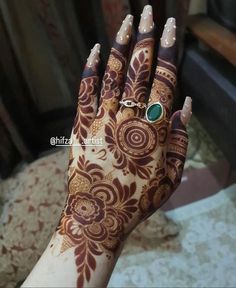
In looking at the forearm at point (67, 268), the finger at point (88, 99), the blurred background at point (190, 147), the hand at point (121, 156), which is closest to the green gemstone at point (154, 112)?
the hand at point (121, 156)

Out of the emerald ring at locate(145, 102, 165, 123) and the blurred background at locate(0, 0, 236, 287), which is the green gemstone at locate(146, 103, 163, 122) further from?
the blurred background at locate(0, 0, 236, 287)

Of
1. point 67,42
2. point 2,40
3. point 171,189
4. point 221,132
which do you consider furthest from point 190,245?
point 2,40

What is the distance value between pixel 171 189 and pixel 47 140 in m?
0.83

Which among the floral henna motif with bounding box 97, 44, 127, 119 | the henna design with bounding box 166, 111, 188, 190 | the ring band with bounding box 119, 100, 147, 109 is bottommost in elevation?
the henna design with bounding box 166, 111, 188, 190

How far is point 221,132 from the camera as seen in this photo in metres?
1.01

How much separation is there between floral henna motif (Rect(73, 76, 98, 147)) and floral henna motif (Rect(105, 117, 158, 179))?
0.20ft

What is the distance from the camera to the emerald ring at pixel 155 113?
55 cm

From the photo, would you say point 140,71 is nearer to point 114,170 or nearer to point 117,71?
point 117,71

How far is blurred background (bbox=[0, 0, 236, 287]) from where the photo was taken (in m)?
0.93

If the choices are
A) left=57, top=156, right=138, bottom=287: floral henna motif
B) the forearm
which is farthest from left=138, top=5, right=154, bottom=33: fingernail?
the forearm

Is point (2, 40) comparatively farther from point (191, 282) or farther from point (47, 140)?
point (191, 282)

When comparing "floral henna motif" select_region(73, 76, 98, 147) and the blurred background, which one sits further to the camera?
the blurred background

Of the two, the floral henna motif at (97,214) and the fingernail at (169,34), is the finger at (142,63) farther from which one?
the floral henna motif at (97,214)

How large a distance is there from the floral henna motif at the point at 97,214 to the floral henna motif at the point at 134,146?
0.09 feet
